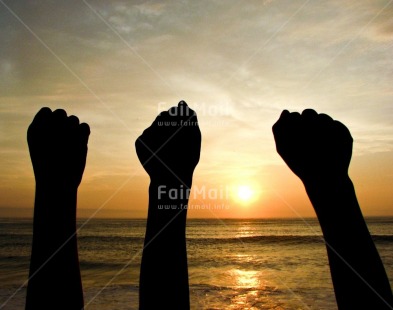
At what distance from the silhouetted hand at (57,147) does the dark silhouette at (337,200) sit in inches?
40.6

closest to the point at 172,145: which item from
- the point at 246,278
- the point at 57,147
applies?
the point at 57,147

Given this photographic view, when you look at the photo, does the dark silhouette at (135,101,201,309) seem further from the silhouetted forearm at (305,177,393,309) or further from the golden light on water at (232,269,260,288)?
the golden light on water at (232,269,260,288)

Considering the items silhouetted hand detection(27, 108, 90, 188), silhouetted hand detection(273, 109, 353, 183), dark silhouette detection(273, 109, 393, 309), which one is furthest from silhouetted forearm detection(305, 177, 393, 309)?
silhouetted hand detection(27, 108, 90, 188)

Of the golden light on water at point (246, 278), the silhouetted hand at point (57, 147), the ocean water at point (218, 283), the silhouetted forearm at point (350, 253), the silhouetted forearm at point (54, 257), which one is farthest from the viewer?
the golden light on water at point (246, 278)

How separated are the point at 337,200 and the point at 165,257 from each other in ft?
2.44

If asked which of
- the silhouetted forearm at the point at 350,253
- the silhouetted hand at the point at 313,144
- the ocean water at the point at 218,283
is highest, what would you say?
the silhouetted hand at the point at 313,144

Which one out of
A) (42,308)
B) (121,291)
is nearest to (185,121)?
(42,308)

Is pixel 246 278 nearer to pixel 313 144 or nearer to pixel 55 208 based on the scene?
pixel 313 144

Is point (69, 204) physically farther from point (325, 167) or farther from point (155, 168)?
point (325, 167)

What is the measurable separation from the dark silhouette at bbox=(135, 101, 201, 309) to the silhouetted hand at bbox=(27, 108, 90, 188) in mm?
308

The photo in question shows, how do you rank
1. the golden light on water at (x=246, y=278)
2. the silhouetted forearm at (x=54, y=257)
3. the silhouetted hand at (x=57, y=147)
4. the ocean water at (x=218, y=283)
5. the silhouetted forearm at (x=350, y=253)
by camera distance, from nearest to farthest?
the silhouetted forearm at (x=350, y=253), the silhouetted forearm at (x=54, y=257), the silhouetted hand at (x=57, y=147), the ocean water at (x=218, y=283), the golden light on water at (x=246, y=278)

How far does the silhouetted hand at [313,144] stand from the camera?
5.48 ft

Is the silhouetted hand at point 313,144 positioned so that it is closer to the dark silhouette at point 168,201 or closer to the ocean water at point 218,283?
the dark silhouette at point 168,201

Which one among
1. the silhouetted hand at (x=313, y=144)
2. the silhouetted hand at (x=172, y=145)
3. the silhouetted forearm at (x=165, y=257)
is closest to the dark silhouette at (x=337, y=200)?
the silhouetted hand at (x=313, y=144)
